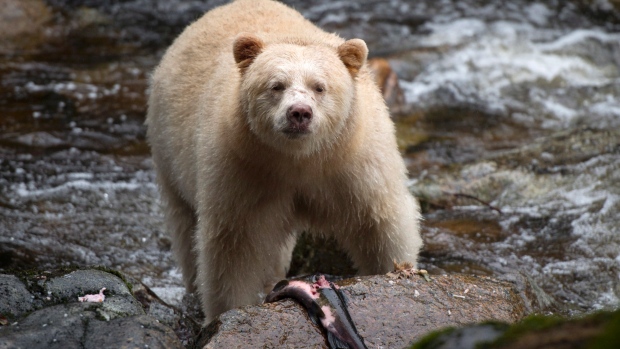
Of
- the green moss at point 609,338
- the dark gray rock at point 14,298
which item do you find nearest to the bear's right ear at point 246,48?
the dark gray rock at point 14,298

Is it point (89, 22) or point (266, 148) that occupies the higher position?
point (266, 148)

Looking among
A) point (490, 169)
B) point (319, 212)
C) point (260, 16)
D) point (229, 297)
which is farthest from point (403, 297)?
point (490, 169)

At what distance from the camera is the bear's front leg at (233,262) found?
5871mm

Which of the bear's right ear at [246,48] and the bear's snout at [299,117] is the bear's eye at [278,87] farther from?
the bear's right ear at [246,48]

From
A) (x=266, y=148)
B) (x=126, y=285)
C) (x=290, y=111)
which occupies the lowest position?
(x=126, y=285)

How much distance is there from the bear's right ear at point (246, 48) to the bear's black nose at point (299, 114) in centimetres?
90

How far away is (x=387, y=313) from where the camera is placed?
4.84 metres

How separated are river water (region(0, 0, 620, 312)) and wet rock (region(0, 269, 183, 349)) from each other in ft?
9.54

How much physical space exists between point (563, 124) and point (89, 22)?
9.71 metres

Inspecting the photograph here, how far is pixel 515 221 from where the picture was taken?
8.48 m

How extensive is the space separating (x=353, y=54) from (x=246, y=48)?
79cm

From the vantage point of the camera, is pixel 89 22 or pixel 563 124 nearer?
pixel 563 124

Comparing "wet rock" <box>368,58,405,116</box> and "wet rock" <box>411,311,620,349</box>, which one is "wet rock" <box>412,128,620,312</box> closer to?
"wet rock" <box>368,58,405,116</box>

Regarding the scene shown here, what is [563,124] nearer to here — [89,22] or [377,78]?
[377,78]
